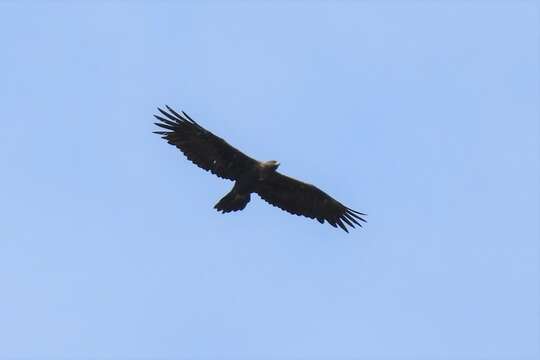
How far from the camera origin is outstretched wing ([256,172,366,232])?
111 ft

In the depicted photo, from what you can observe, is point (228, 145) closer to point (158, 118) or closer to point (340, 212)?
point (158, 118)

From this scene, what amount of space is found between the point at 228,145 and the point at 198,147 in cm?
80

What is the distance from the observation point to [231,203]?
33.0 metres

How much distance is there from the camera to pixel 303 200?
113 feet

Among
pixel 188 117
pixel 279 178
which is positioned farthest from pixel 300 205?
pixel 188 117

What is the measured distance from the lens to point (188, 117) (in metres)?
32.8

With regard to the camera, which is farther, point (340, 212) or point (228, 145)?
point (340, 212)

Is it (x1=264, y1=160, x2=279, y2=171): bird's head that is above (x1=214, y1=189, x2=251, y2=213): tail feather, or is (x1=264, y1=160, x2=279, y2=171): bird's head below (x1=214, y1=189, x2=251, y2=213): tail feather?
above

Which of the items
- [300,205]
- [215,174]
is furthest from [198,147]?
[300,205]

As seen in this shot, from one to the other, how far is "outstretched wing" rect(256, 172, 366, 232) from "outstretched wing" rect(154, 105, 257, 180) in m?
0.83

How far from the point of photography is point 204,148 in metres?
33.1

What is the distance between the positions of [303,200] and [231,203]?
229cm

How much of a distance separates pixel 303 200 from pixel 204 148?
302cm

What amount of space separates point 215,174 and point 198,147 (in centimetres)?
76
